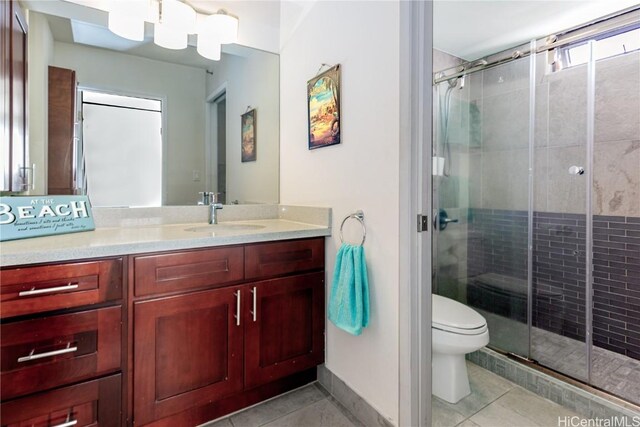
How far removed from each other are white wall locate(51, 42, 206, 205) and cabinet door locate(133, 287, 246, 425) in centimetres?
78

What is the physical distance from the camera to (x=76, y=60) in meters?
1.59

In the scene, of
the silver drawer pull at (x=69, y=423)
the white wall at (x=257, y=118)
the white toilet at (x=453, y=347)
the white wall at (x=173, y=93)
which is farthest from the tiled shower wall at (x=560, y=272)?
the silver drawer pull at (x=69, y=423)

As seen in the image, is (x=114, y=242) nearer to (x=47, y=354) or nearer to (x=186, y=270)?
(x=186, y=270)

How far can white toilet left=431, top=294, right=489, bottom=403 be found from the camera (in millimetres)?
1571

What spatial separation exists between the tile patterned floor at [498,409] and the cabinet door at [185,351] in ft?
3.12

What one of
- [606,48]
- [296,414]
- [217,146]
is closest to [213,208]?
[217,146]

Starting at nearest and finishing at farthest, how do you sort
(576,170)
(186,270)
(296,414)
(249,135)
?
(186,270) < (296,414) < (576,170) < (249,135)

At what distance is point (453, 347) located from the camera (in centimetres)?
157

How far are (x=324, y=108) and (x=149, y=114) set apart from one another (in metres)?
1.01

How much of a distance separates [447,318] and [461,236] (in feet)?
2.94

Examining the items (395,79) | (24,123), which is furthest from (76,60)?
(395,79)

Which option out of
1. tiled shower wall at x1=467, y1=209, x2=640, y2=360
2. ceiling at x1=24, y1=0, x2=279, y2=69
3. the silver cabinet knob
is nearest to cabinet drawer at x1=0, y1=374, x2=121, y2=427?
ceiling at x1=24, y1=0, x2=279, y2=69

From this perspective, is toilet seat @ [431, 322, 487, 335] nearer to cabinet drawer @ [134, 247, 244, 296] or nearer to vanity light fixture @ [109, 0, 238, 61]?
cabinet drawer @ [134, 247, 244, 296]

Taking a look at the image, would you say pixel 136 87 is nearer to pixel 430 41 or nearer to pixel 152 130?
pixel 152 130
